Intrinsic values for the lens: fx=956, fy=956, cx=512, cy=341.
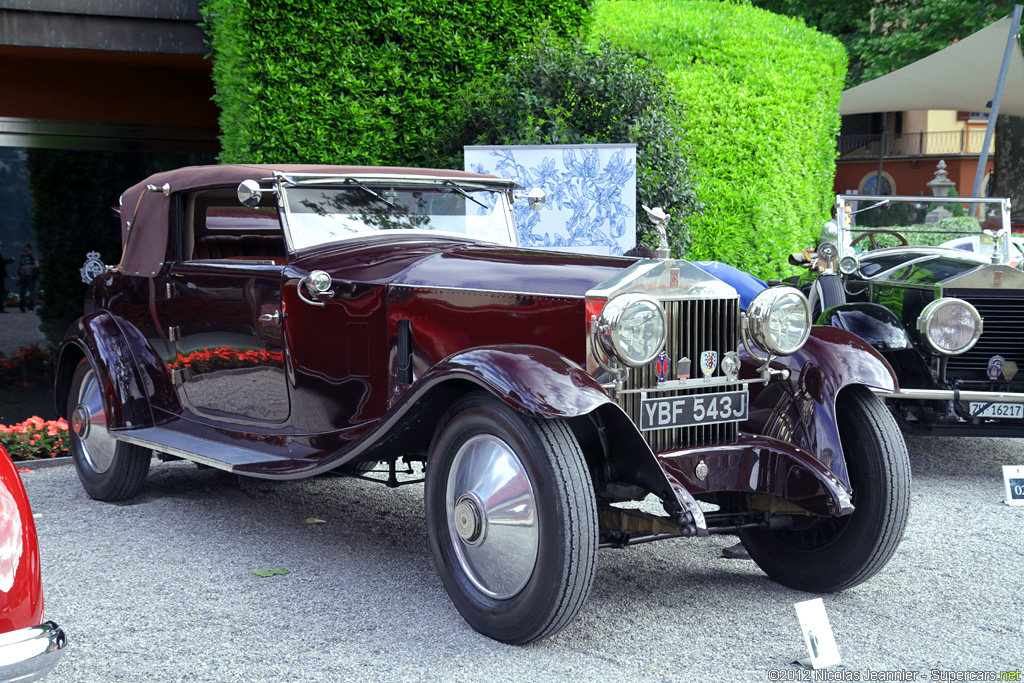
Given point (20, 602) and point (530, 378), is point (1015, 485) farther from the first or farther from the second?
point (20, 602)

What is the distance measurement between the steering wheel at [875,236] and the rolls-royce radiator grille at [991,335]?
128 cm

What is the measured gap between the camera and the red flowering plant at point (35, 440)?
583 cm

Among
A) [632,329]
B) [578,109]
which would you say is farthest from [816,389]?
Result: [578,109]

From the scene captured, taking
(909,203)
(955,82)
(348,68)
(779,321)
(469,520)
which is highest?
(955,82)

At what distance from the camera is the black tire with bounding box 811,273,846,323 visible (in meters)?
5.89

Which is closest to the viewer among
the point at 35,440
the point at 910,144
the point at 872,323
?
the point at 872,323

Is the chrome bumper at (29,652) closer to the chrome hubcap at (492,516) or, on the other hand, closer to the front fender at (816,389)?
the chrome hubcap at (492,516)

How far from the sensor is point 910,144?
28.7 metres

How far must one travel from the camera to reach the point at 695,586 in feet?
11.6

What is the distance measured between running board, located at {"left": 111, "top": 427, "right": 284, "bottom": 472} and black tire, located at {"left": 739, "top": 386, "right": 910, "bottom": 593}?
203 cm

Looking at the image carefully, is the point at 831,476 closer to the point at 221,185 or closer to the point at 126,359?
the point at 221,185

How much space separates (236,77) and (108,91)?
1717 mm

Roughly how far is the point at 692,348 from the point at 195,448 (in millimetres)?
Result: 2200

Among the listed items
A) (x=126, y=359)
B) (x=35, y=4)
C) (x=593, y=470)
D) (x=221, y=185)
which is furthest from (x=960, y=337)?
(x=35, y=4)
